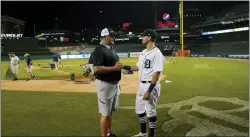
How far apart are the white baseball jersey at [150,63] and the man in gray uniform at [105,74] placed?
55 centimetres

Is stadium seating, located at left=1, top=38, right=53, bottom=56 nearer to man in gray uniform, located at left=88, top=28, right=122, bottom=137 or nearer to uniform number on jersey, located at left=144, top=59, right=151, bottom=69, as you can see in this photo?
man in gray uniform, located at left=88, top=28, right=122, bottom=137

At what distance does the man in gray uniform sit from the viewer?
481 cm

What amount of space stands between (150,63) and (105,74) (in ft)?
2.99

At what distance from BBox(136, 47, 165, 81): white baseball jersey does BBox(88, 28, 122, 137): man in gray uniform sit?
545 millimetres

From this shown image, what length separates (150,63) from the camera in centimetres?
509

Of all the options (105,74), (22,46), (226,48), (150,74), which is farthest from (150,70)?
(226,48)

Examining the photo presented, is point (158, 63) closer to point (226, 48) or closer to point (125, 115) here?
point (125, 115)

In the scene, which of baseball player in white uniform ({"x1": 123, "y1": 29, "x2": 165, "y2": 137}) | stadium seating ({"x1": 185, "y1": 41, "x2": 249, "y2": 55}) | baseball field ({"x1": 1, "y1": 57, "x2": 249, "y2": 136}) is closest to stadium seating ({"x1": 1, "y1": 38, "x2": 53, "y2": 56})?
stadium seating ({"x1": 185, "y1": 41, "x2": 249, "y2": 55})

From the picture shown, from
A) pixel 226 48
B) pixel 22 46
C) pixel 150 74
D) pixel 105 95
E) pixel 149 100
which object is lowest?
pixel 149 100

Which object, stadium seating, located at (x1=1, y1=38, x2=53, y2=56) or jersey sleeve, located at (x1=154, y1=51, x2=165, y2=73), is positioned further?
stadium seating, located at (x1=1, y1=38, x2=53, y2=56)

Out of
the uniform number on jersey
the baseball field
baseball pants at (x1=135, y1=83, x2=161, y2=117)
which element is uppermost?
the uniform number on jersey

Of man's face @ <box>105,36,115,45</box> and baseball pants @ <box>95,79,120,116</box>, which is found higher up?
man's face @ <box>105,36,115,45</box>

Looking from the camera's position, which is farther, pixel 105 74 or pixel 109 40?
pixel 109 40

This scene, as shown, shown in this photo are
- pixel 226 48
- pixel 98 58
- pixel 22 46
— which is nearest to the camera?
pixel 98 58
